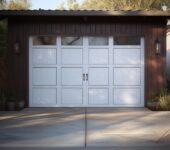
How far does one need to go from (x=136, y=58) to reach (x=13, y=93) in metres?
4.65

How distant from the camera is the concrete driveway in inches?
380

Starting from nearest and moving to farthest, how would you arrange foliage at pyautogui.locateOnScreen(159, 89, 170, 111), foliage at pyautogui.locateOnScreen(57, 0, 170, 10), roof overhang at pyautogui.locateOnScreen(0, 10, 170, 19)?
foliage at pyautogui.locateOnScreen(159, 89, 170, 111) → roof overhang at pyautogui.locateOnScreen(0, 10, 170, 19) → foliage at pyautogui.locateOnScreen(57, 0, 170, 10)

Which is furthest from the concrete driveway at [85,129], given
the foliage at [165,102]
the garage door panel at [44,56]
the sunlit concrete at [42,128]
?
the garage door panel at [44,56]

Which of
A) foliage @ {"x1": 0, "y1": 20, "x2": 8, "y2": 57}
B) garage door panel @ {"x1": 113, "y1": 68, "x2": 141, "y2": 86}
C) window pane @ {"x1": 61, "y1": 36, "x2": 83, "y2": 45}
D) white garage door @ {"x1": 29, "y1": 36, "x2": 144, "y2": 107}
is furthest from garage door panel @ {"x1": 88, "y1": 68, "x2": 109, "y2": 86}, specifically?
foliage @ {"x1": 0, "y1": 20, "x2": 8, "y2": 57}

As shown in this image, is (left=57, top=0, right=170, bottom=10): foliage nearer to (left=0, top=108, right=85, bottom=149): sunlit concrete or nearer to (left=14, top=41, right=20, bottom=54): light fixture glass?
(left=14, top=41, right=20, bottom=54): light fixture glass

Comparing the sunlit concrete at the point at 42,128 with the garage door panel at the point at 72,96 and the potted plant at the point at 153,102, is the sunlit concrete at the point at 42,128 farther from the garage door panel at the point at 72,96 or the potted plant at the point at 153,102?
the potted plant at the point at 153,102

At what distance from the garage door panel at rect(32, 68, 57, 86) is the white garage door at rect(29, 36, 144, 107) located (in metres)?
0.04

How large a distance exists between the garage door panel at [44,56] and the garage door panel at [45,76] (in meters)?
0.26

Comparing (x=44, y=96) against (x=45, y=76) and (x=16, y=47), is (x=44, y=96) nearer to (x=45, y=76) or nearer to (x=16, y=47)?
(x=45, y=76)

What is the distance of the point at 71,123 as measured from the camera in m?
12.4

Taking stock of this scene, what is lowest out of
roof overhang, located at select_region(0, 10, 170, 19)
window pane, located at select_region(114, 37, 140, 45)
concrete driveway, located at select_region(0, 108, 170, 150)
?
concrete driveway, located at select_region(0, 108, 170, 150)

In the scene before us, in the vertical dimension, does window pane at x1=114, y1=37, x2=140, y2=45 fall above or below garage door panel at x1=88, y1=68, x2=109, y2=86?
above

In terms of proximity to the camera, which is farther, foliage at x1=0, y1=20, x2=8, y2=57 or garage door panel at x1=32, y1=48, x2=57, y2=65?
foliage at x1=0, y1=20, x2=8, y2=57

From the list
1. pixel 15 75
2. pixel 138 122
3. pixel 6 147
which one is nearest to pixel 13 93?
pixel 15 75
